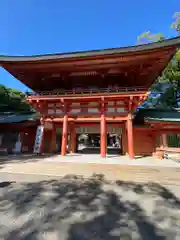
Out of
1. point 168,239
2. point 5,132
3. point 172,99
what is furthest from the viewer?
point 172,99

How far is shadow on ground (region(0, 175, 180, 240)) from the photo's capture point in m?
2.14

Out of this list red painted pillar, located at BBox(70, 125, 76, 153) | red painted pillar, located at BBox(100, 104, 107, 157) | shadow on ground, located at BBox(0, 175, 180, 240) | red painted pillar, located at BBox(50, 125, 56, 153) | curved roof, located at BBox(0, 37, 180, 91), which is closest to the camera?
shadow on ground, located at BBox(0, 175, 180, 240)

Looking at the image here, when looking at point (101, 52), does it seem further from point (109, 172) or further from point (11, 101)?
point (11, 101)

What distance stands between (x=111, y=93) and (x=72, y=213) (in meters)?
7.23

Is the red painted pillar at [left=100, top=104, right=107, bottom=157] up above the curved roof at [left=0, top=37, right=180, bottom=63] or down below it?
below

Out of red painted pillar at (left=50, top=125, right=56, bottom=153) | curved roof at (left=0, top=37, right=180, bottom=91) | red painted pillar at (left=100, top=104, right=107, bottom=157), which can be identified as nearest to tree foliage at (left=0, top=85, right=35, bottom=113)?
curved roof at (left=0, top=37, right=180, bottom=91)

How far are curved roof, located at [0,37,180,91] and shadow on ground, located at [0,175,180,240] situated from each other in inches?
265

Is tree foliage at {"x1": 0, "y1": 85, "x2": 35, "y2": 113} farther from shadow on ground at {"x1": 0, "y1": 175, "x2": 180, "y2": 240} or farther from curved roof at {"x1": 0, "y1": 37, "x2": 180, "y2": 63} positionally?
shadow on ground at {"x1": 0, "y1": 175, "x2": 180, "y2": 240}

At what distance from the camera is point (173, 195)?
11.6ft

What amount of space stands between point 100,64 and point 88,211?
7.90m

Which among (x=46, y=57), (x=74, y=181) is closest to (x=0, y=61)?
(x=46, y=57)

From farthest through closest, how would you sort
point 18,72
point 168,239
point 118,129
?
point 118,129, point 18,72, point 168,239

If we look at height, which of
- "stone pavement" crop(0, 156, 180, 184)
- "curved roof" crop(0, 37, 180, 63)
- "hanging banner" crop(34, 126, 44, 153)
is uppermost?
"curved roof" crop(0, 37, 180, 63)

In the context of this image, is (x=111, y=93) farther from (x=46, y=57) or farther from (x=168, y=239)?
(x=168, y=239)
